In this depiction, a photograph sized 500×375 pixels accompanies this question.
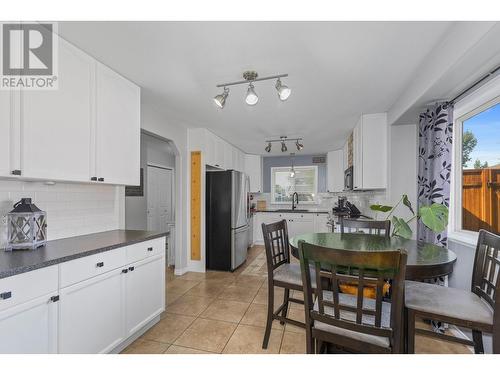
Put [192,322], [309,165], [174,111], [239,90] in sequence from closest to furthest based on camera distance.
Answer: [192,322]
[239,90]
[174,111]
[309,165]

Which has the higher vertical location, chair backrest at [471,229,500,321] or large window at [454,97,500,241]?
large window at [454,97,500,241]

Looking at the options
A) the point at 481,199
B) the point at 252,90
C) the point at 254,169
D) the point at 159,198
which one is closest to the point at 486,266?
the point at 481,199

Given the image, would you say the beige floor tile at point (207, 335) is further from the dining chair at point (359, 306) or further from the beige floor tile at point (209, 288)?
the dining chair at point (359, 306)

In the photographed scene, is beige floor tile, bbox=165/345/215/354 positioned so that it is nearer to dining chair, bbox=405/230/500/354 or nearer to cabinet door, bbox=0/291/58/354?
cabinet door, bbox=0/291/58/354

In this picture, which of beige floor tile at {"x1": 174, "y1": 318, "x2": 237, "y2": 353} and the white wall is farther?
the white wall

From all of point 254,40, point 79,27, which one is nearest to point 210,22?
point 254,40

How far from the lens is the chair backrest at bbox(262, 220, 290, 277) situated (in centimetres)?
198

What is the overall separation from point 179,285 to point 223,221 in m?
1.20

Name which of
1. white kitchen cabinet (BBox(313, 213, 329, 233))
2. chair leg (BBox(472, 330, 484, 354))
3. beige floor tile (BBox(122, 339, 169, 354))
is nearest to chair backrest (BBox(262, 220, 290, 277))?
beige floor tile (BBox(122, 339, 169, 354))

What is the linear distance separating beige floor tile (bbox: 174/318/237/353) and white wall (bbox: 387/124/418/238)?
248cm
